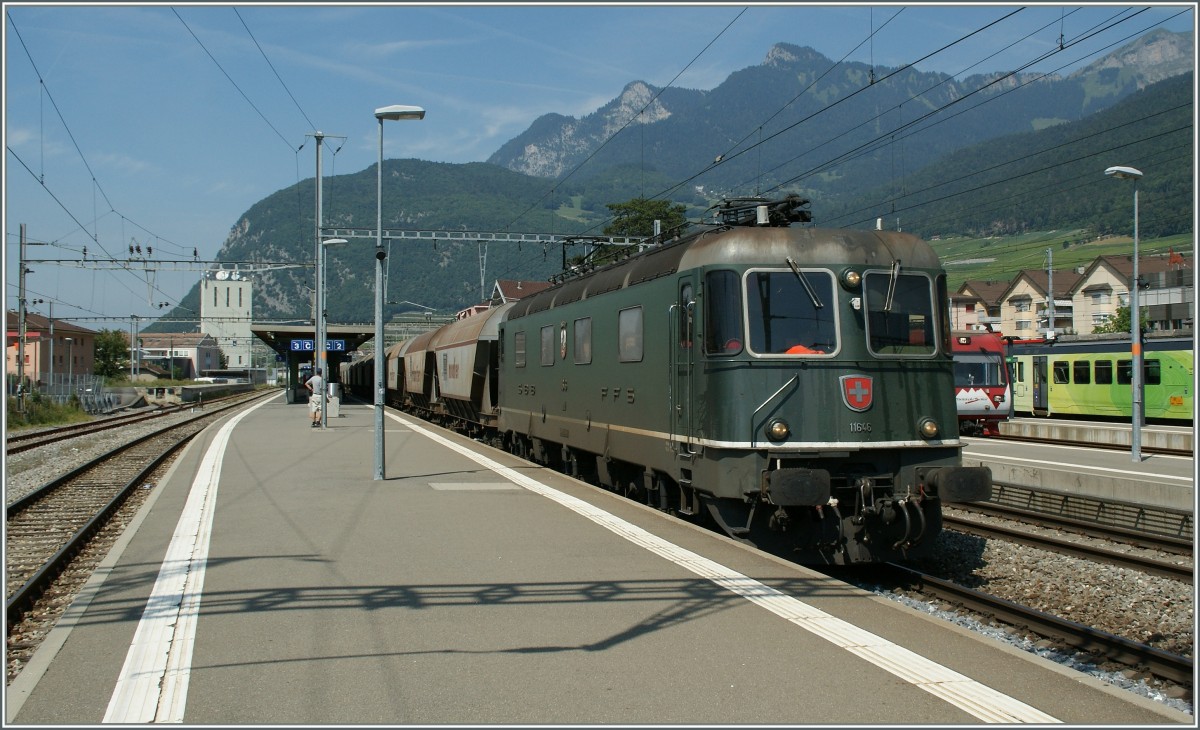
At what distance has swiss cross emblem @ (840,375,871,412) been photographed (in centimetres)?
935

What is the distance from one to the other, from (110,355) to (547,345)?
96.0m

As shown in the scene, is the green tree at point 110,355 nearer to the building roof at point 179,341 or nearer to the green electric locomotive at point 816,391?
the building roof at point 179,341

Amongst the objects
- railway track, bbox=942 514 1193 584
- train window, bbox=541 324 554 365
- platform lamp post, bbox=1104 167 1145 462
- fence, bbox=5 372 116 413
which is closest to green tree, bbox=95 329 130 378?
fence, bbox=5 372 116 413

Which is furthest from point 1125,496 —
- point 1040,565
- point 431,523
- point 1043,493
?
point 431,523

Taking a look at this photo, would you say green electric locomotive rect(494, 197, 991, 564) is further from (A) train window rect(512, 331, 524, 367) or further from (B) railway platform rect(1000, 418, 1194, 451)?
(B) railway platform rect(1000, 418, 1194, 451)

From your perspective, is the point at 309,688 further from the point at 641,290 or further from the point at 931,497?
the point at 641,290

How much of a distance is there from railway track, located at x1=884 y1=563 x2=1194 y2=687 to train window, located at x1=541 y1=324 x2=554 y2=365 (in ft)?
24.7

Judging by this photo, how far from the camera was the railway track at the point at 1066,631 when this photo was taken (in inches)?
265

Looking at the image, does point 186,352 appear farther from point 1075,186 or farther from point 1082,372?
point 1082,372

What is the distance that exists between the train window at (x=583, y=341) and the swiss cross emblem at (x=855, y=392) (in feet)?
16.6

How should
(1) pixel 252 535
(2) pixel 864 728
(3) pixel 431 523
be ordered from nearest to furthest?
1. (2) pixel 864 728
2. (1) pixel 252 535
3. (3) pixel 431 523

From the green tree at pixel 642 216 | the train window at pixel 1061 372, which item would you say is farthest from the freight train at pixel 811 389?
the green tree at pixel 642 216

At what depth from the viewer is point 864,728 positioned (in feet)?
16.0

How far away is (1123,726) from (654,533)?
5799 mm
